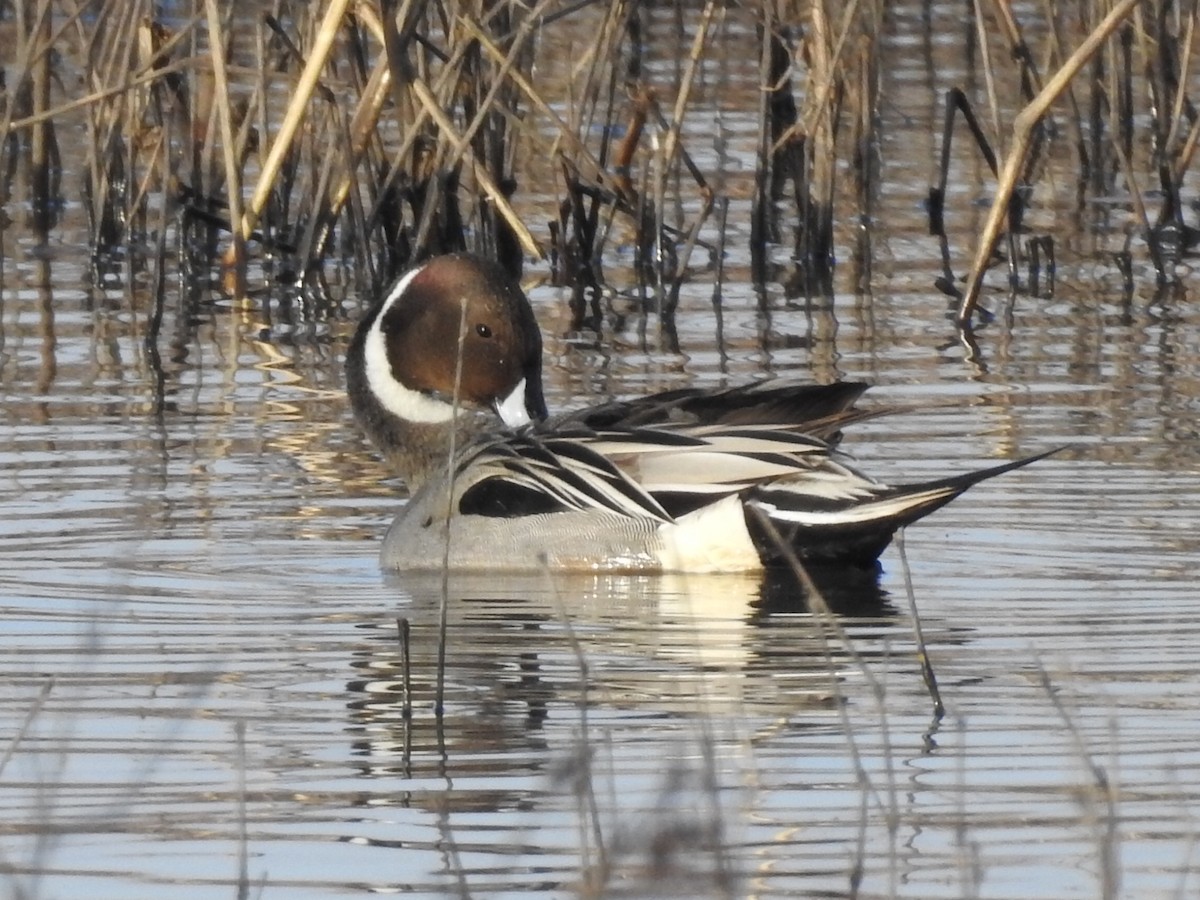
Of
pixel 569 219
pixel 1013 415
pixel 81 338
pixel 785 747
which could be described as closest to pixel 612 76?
pixel 569 219

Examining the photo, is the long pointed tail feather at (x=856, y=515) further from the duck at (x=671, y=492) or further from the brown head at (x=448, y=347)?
the brown head at (x=448, y=347)

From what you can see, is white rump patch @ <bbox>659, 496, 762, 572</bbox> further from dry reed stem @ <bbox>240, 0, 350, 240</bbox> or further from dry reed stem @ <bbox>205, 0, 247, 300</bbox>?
dry reed stem @ <bbox>205, 0, 247, 300</bbox>

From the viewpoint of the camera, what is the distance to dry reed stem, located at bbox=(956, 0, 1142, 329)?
27.1 feet

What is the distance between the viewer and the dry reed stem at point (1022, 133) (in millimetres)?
8273

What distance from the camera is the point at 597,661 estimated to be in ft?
17.6

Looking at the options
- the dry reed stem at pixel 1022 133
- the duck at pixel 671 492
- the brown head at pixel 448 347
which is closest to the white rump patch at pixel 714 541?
the duck at pixel 671 492

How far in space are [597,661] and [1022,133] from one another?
382 cm

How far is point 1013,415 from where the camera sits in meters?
8.11

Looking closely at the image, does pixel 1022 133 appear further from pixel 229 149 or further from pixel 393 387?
pixel 229 149

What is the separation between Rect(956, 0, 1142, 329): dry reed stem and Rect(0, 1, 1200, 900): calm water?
245 mm

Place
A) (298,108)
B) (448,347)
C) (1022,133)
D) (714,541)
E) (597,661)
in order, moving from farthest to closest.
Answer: (298,108)
(1022,133)
(448,347)
(714,541)
(597,661)

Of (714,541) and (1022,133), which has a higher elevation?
(1022,133)

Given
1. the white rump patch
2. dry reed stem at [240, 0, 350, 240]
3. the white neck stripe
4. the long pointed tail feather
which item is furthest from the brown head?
dry reed stem at [240, 0, 350, 240]

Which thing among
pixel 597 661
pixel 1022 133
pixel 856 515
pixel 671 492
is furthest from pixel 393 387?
pixel 1022 133
